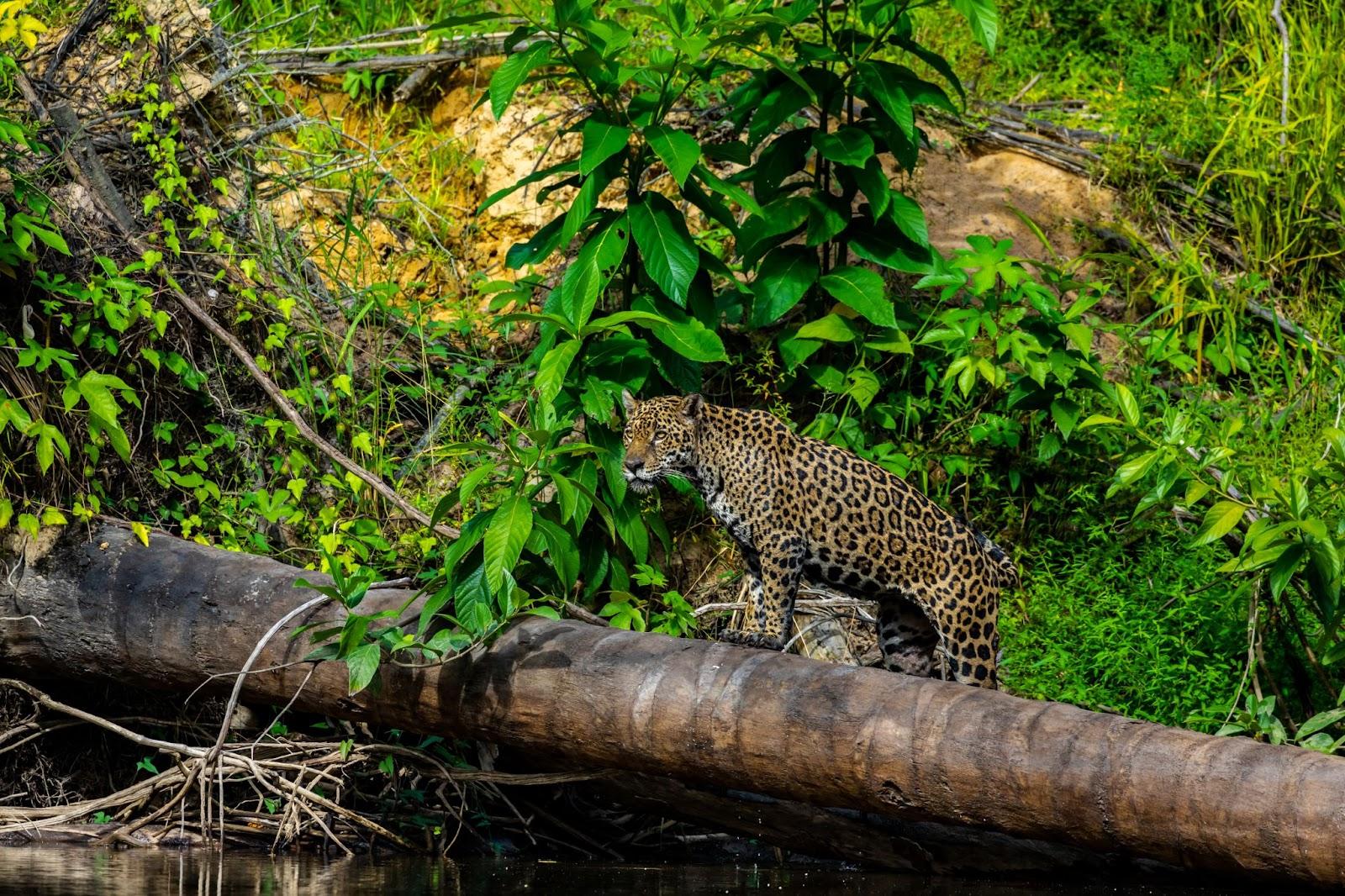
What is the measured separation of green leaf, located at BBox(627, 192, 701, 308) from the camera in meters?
6.79

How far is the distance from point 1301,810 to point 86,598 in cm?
500

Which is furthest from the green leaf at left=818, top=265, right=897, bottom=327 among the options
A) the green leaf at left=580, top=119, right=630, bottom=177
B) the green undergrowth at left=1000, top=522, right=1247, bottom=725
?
the green undergrowth at left=1000, top=522, right=1247, bottom=725

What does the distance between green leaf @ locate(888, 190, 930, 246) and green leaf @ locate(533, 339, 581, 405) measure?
2143 mm

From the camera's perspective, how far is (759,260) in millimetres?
8250

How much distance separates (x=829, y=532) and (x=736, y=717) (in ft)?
5.12

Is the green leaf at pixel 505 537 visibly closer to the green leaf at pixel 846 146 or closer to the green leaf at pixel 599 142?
the green leaf at pixel 599 142

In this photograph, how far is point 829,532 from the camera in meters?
6.90

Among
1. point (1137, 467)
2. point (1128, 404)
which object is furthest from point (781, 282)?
point (1137, 467)

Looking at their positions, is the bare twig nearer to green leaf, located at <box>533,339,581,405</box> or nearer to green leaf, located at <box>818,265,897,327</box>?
green leaf, located at <box>818,265,897,327</box>

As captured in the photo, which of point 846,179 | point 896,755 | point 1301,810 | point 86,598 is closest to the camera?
point 1301,810

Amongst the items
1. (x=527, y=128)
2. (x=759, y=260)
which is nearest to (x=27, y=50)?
(x=527, y=128)

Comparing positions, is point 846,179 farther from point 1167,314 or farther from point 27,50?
point 27,50

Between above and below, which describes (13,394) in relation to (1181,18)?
below

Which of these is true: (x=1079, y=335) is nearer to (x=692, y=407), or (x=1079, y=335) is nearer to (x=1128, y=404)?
(x=1128, y=404)
